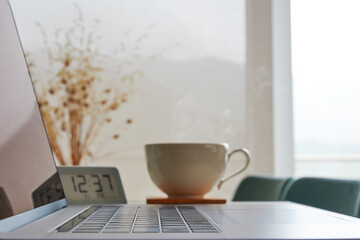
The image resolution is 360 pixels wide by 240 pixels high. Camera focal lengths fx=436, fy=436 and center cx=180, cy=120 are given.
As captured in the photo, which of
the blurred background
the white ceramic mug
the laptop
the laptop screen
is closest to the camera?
the laptop

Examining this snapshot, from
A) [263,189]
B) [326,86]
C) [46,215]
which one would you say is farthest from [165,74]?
[46,215]

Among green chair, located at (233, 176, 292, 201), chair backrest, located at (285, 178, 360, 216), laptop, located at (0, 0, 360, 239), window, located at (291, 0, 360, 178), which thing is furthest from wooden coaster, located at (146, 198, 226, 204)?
window, located at (291, 0, 360, 178)

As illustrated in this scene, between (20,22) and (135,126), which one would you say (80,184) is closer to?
(135,126)

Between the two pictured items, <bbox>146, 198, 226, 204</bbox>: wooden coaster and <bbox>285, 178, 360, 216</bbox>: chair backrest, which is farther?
<bbox>285, 178, 360, 216</bbox>: chair backrest

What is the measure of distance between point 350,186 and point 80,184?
563 mm

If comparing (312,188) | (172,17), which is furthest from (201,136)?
(312,188)

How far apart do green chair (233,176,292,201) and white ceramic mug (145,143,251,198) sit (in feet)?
2.04

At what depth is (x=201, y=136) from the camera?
9.26 ft

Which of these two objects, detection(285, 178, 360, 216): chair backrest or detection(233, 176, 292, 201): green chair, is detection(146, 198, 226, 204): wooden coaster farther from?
detection(233, 176, 292, 201): green chair

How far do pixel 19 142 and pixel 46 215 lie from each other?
0.33 ft

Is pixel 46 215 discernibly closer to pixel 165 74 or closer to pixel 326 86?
pixel 165 74

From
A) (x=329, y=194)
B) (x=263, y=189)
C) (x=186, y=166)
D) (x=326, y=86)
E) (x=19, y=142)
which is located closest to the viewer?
(x=19, y=142)

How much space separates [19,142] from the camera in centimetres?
54

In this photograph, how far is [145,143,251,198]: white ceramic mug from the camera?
0.77 meters
